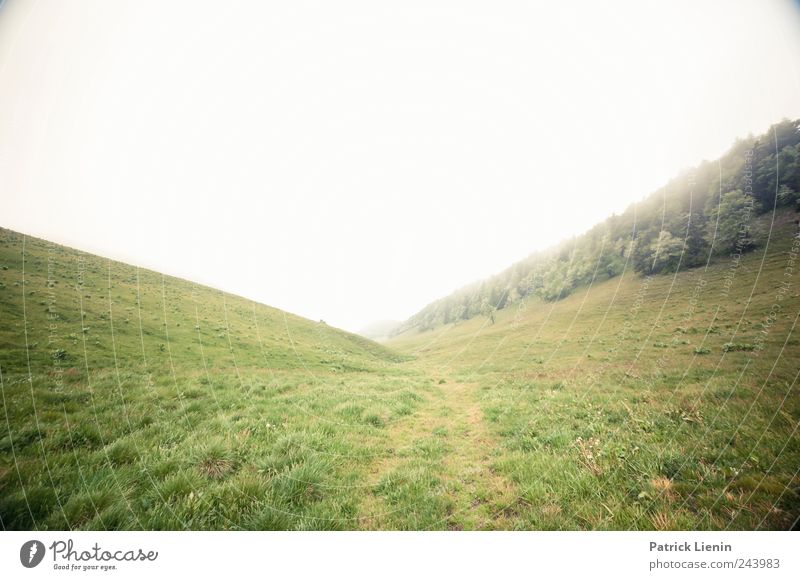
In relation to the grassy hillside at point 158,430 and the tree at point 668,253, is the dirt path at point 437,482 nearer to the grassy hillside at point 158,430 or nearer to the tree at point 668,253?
the grassy hillside at point 158,430

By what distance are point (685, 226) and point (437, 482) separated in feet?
196

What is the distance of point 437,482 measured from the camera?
4.96m

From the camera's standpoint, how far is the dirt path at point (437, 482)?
405cm

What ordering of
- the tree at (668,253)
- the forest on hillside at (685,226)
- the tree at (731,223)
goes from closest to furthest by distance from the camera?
the forest on hillside at (685,226), the tree at (731,223), the tree at (668,253)

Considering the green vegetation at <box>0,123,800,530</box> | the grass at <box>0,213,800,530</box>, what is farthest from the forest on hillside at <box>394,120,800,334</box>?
the grass at <box>0,213,800,530</box>

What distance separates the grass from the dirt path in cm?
4

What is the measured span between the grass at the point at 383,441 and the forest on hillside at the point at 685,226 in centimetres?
1056

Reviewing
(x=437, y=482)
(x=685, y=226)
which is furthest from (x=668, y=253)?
(x=437, y=482)

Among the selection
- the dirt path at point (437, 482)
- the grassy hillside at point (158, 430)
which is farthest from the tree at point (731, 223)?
the dirt path at point (437, 482)

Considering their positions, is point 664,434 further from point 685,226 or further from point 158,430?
point 685,226

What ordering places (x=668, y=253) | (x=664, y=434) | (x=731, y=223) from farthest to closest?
(x=668, y=253) → (x=731, y=223) → (x=664, y=434)

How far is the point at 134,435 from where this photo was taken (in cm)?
555
